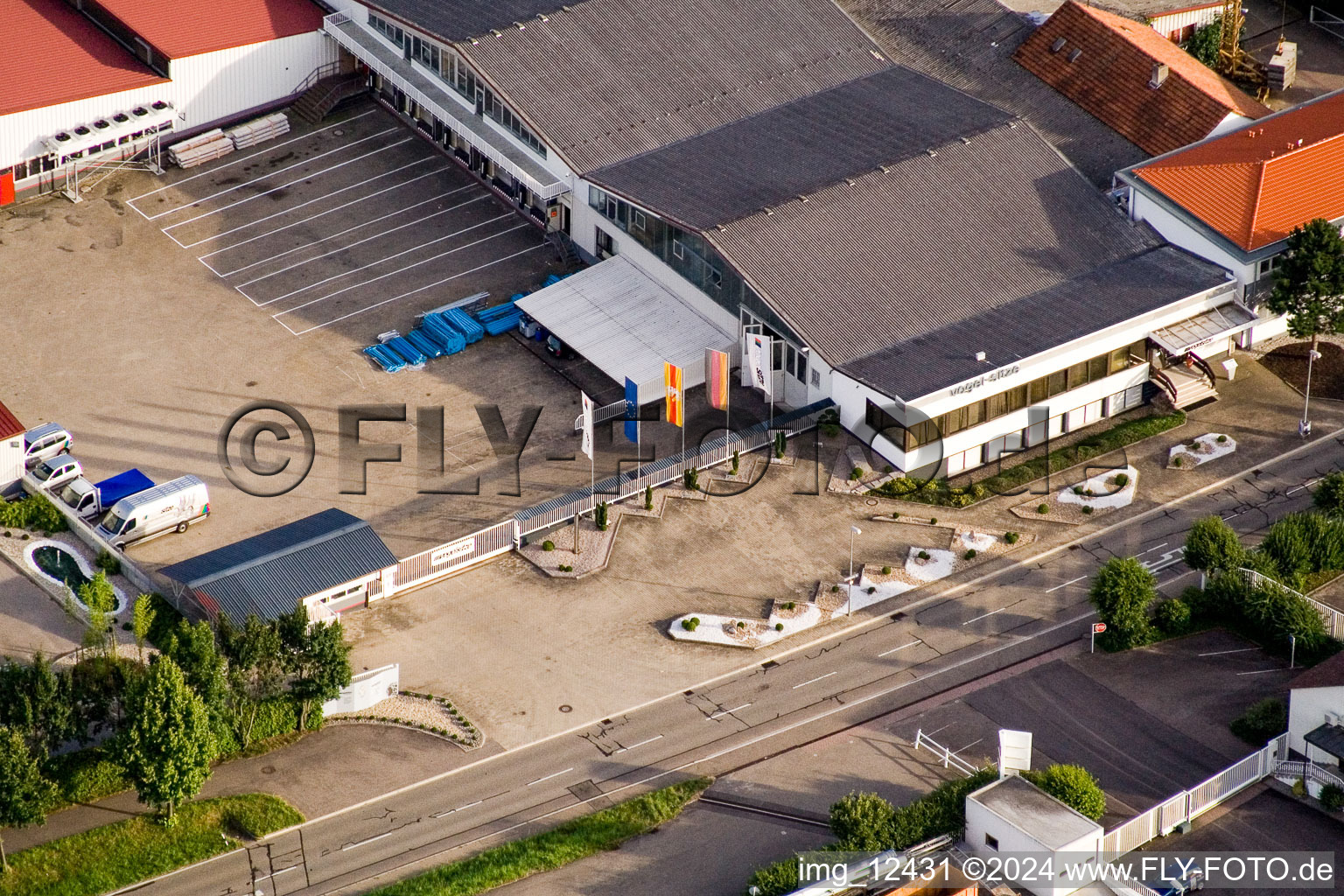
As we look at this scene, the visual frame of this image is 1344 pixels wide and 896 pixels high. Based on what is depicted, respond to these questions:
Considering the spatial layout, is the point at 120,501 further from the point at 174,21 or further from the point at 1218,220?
the point at 1218,220

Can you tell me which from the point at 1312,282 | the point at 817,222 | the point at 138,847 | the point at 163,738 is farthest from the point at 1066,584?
the point at 138,847

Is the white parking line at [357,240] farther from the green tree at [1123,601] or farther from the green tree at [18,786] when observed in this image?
the green tree at [1123,601]

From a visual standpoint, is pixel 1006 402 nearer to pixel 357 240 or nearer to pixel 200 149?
pixel 357 240

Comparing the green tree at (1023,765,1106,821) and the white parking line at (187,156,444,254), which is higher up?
the white parking line at (187,156,444,254)

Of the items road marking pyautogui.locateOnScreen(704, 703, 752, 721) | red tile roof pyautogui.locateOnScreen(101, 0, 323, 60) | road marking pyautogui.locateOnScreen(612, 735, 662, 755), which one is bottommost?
road marking pyautogui.locateOnScreen(612, 735, 662, 755)

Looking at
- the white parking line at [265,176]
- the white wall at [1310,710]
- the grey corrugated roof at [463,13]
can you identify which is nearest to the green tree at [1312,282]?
the white wall at [1310,710]

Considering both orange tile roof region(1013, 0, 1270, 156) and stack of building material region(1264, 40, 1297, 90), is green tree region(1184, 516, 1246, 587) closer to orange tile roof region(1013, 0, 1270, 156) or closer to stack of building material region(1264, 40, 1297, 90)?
orange tile roof region(1013, 0, 1270, 156)

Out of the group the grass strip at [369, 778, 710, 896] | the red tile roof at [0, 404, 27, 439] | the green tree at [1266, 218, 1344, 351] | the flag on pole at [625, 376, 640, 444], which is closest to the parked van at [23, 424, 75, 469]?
the red tile roof at [0, 404, 27, 439]
